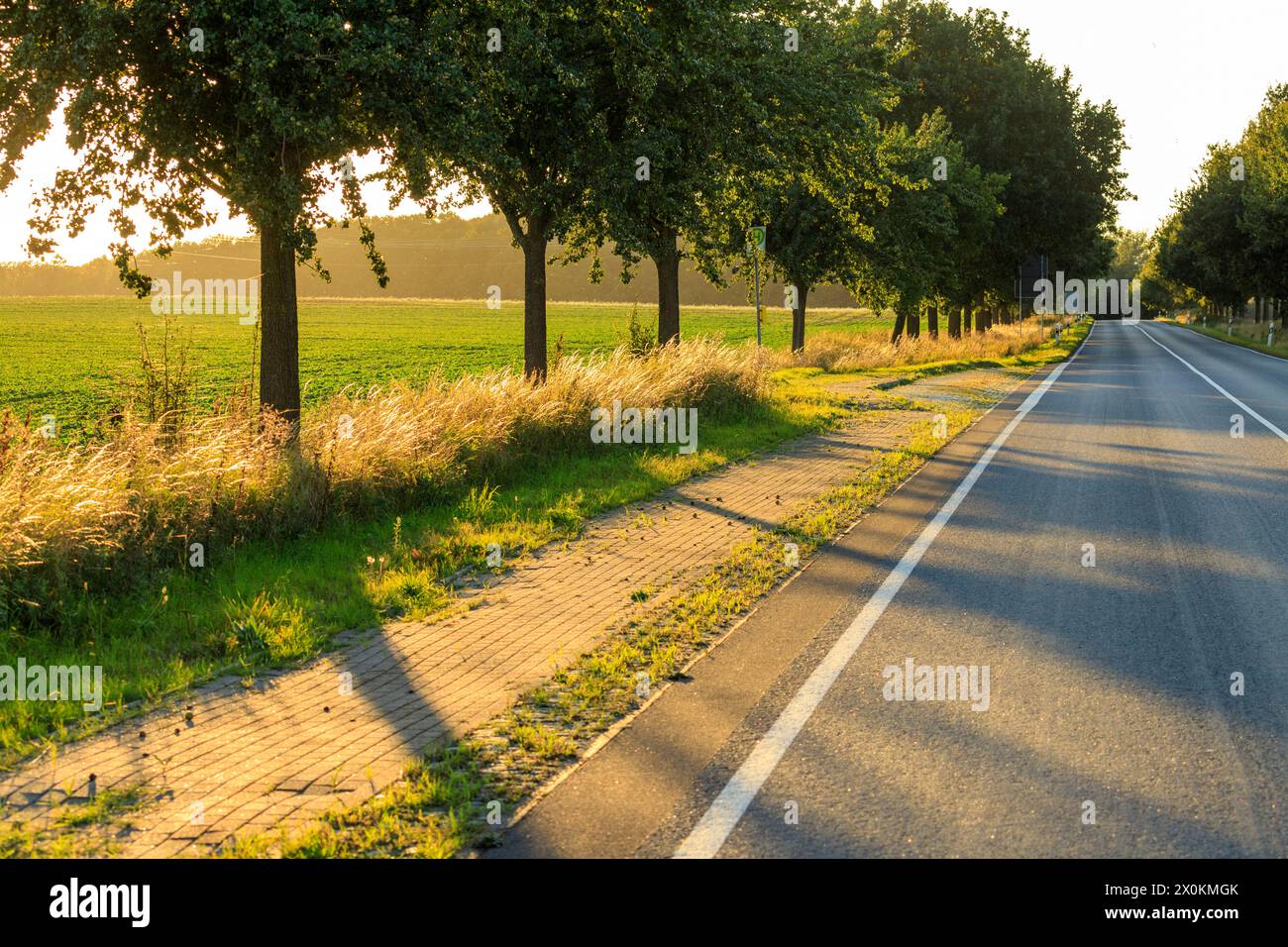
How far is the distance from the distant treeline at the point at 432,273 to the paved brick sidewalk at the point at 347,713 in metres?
123

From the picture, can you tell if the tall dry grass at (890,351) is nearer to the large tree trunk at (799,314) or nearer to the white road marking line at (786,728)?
the large tree trunk at (799,314)

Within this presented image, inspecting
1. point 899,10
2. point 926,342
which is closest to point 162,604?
point 926,342

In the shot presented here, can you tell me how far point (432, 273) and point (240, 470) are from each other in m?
155

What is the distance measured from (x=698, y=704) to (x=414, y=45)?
7479mm

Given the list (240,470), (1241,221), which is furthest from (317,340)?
(240,470)

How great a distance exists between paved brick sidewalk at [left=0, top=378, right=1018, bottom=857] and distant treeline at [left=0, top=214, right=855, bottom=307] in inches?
4844

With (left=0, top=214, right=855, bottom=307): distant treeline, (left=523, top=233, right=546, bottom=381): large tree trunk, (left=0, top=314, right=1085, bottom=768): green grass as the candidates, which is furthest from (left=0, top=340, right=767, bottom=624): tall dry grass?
(left=0, top=214, right=855, bottom=307): distant treeline

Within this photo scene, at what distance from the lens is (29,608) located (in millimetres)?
7004

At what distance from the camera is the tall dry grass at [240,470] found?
7.59 metres

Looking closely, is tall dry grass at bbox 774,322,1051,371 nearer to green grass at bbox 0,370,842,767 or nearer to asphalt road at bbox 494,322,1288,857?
green grass at bbox 0,370,842,767

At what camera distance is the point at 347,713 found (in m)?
5.55

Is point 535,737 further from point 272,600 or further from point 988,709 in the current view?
point 272,600

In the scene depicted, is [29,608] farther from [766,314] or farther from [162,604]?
[766,314]

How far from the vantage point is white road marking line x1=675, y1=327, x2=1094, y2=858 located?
411cm
